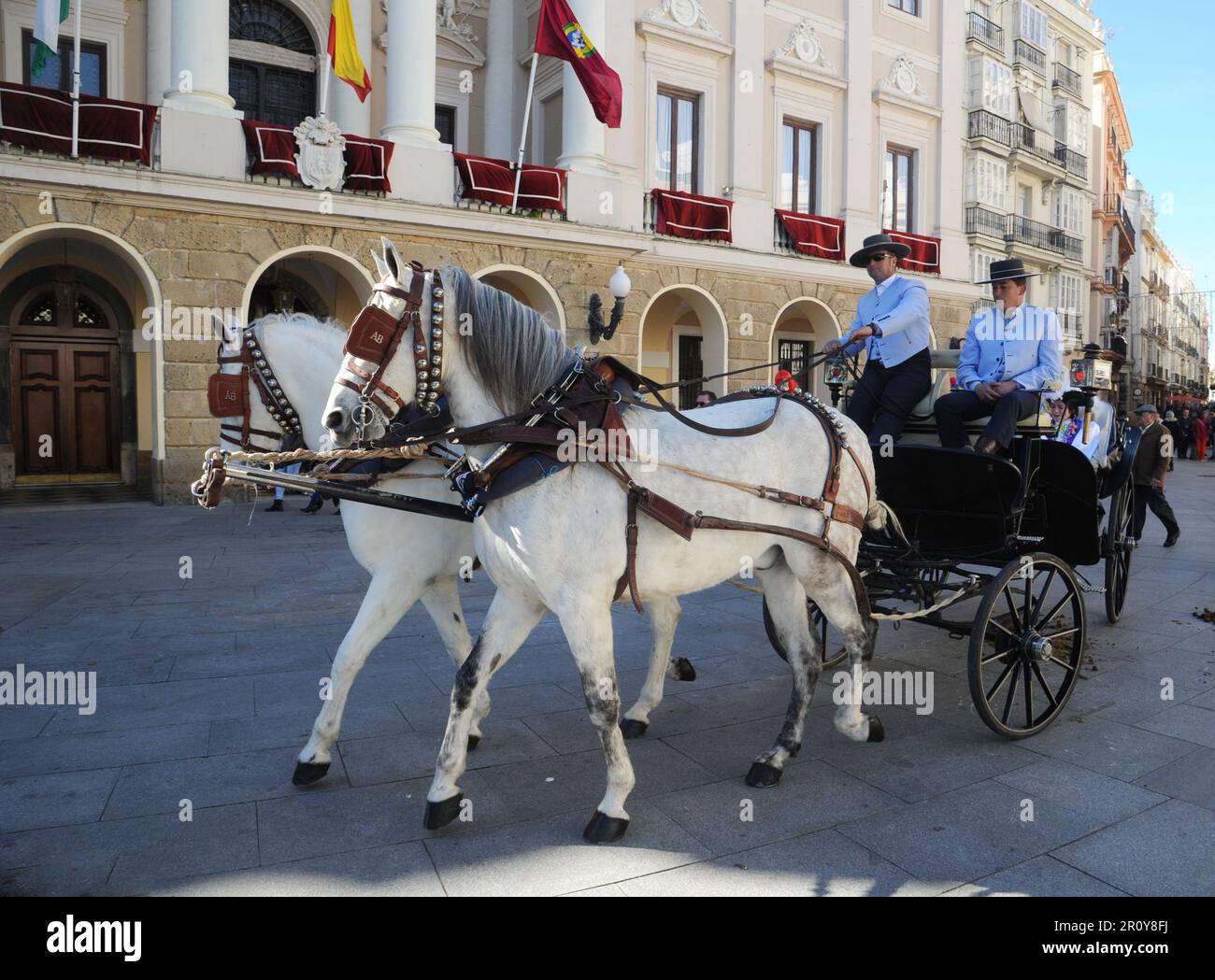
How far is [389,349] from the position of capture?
3.02m

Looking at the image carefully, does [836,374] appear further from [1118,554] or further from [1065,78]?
[1065,78]

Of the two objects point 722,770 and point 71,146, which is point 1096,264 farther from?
point 722,770

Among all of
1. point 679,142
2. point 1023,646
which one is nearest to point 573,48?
point 679,142

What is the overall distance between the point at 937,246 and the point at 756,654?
61.3 ft

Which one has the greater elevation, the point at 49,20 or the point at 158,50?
the point at 158,50

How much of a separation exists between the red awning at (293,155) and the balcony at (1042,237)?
22.8 metres

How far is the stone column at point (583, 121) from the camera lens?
1567 centimetres

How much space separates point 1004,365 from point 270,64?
15441mm

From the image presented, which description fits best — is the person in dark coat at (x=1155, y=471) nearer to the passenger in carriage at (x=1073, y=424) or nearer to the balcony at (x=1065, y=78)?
the passenger in carriage at (x=1073, y=424)

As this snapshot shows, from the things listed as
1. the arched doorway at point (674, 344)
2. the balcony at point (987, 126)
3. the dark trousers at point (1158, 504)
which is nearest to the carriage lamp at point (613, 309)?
the arched doorway at point (674, 344)

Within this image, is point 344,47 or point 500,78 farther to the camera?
point 500,78
